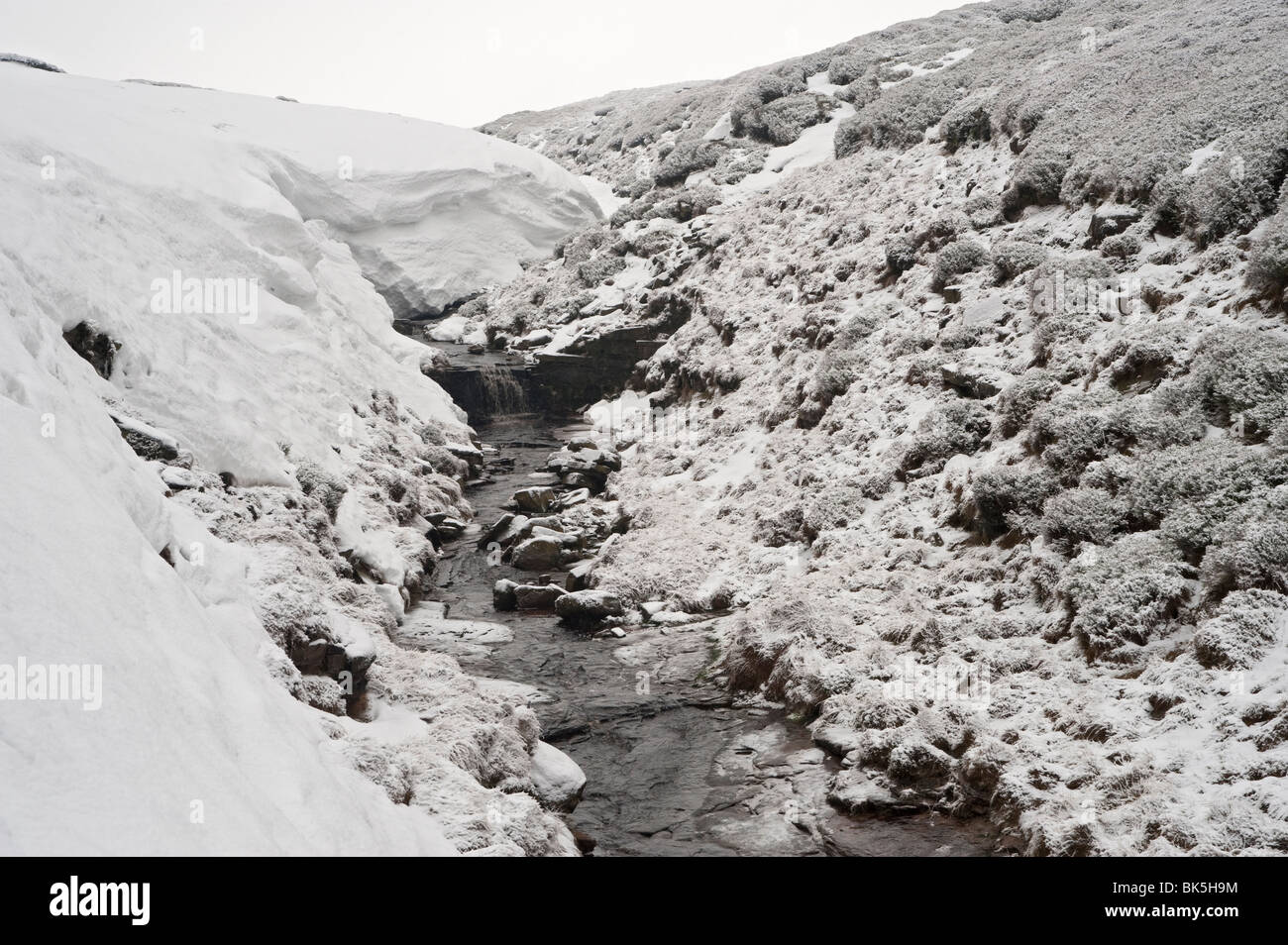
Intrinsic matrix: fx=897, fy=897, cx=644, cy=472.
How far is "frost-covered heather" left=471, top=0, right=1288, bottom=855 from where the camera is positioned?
35.3 feet

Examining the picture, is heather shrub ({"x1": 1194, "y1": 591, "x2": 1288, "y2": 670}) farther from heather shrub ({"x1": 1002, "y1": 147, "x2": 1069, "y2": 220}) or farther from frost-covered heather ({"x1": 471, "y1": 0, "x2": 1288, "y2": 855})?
heather shrub ({"x1": 1002, "y1": 147, "x2": 1069, "y2": 220})

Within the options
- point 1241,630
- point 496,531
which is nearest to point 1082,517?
point 1241,630

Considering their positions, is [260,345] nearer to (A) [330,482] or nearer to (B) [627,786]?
(A) [330,482]

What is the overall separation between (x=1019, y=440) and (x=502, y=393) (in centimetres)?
2222

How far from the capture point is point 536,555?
21219mm

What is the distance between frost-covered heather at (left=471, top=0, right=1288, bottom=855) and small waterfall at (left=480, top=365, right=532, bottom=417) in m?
4.49

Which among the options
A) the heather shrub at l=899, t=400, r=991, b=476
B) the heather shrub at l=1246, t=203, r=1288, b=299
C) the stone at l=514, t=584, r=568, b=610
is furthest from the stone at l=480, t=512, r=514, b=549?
the heather shrub at l=1246, t=203, r=1288, b=299

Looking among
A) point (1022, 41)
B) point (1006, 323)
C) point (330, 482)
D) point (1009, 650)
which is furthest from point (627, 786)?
point (1022, 41)

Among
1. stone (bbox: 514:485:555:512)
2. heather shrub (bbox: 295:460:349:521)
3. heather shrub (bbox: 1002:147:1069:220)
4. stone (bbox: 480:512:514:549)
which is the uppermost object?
heather shrub (bbox: 1002:147:1069:220)

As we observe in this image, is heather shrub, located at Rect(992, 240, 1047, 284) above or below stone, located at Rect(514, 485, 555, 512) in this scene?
above

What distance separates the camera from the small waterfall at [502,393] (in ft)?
114

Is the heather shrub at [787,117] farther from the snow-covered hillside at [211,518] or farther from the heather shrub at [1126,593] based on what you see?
the heather shrub at [1126,593]

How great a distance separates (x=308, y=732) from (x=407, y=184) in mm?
38827

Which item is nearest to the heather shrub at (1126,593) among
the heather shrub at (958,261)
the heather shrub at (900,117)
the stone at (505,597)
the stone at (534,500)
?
the stone at (505,597)
